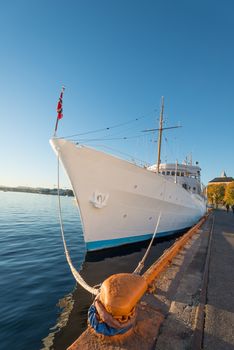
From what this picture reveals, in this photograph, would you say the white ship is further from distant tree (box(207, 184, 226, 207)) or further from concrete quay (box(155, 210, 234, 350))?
distant tree (box(207, 184, 226, 207))

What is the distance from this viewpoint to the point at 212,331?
2.85 meters

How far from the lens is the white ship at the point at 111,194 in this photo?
7664 millimetres

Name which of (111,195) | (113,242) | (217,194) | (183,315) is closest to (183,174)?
(113,242)

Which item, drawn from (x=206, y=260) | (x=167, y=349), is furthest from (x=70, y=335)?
(x=206, y=260)

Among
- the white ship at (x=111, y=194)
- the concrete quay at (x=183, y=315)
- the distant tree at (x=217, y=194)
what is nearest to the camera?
the concrete quay at (x=183, y=315)

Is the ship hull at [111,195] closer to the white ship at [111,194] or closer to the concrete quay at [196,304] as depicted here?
the white ship at [111,194]

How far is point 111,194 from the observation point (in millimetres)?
8438

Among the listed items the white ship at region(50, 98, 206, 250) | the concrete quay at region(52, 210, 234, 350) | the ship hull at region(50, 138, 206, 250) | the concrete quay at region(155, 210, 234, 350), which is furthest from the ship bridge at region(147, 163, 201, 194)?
the concrete quay at region(52, 210, 234, 350)

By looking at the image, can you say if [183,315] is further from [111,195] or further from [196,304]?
[111,195]

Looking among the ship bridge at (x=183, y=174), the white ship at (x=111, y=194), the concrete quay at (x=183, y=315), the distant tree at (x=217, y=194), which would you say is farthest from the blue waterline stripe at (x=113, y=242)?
the distant tree at (x=217, y=194)

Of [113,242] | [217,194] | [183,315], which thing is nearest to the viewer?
[183,315]

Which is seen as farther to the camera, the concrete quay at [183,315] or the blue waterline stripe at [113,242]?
the blue waterline stripe at [113,242]

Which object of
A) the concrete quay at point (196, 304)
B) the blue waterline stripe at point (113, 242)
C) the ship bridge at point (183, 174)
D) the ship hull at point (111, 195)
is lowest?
the blue waterline stripe at point (113, 242)

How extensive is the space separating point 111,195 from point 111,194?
0.04 meters
